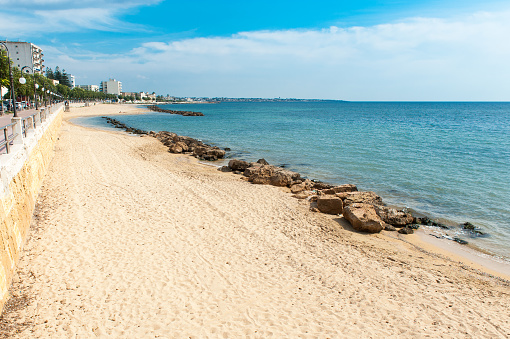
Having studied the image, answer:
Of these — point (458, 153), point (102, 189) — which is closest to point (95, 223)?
point (102, 189)

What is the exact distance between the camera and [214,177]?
56.2 feet

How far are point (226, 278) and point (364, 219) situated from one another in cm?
548

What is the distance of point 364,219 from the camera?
10.6m

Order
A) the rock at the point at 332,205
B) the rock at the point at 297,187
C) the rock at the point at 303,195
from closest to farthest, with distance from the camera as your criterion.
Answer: the rock at the point at 332,205 → the rock at the point at 303,195 → the rock at the point at 297,187

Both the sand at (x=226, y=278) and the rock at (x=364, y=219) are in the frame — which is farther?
the rock at (x=364, y=219)

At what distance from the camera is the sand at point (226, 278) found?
5656 millimetres

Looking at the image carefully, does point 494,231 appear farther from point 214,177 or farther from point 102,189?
point 102,189

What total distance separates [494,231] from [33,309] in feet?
44.3

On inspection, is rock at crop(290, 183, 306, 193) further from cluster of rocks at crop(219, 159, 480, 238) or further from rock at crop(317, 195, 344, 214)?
rock at crop(317, 195, 344, 214)

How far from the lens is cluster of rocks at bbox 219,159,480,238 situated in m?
10.8

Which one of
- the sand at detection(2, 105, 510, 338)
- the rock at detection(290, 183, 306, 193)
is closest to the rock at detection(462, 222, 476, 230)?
the sand at detection(2, 105, 510, 338)

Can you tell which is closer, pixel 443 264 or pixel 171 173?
pixel 443 264

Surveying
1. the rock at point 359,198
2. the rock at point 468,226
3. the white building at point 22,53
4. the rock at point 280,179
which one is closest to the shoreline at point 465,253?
the rock at point 468,226

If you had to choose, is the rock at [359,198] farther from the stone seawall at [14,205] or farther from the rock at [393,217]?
the stone seawall at [14,205]
